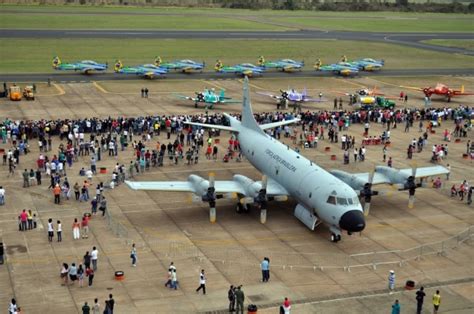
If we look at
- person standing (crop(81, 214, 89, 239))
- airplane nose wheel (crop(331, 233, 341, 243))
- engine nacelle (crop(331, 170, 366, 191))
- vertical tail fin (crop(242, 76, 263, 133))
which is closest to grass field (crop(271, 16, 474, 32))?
vertical tail fin (crop(242, 76, 263, 133))

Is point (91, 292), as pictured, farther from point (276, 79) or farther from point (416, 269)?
point (276, 79)

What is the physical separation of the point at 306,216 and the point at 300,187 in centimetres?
185

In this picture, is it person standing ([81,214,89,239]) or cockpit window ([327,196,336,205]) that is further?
person standing ([81,214,89,239])

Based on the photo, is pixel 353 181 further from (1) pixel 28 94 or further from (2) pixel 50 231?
(1) pixel 28 94

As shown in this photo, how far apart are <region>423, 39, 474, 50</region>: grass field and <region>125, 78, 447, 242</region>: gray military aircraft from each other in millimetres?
109285

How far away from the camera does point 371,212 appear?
A: 46.2 m

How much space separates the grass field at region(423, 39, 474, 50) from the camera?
493 ft

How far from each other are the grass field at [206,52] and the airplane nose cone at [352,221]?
73369mm

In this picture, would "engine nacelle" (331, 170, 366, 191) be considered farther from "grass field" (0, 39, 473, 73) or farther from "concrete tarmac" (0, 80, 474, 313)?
"grass field" (0, 39, 473, 73)

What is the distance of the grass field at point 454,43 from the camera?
150m

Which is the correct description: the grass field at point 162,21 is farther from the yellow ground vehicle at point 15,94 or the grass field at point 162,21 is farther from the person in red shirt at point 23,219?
the person in red shirt at point 23,219

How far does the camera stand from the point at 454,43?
154375 mm

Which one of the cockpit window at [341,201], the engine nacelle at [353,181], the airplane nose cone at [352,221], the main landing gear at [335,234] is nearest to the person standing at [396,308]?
the airplane nose cone at [352,221]

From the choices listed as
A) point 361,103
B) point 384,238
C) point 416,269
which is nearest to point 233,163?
point 384,238
